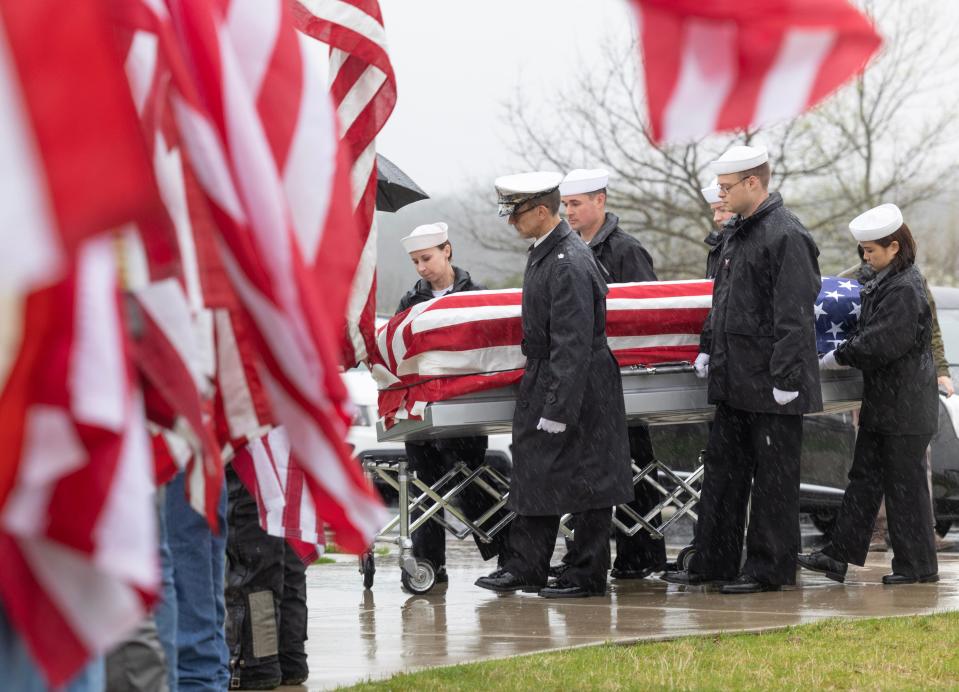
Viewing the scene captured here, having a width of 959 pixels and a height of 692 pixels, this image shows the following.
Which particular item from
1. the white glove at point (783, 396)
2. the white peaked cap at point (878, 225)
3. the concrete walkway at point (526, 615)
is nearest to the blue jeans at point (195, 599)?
the concrete walkway at point (526, 615)

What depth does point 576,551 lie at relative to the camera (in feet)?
29.5

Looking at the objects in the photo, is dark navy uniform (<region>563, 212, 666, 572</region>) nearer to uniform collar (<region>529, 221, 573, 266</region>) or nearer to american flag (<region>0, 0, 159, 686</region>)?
uniform collar (<region>529, 221, 573, 266</region>)

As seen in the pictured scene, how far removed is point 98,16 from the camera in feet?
7.18

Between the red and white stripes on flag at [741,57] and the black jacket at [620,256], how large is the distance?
7.13m

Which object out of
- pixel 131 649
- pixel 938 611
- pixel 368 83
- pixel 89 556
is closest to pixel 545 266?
pixel 938 611

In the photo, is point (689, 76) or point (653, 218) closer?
point (689, 76)

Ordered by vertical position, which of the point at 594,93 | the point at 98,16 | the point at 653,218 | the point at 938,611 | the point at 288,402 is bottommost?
the point at 938,611

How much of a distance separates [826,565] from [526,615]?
2138 mm

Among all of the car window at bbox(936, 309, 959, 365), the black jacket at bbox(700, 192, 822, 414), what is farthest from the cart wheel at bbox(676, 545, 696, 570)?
the car window at bbox(936, 309, 959, 365)

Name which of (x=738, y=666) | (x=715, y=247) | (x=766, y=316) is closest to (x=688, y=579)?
(x=766, y=316)

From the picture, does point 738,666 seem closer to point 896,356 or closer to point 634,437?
point 896,356

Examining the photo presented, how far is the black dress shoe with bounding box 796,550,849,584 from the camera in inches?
370

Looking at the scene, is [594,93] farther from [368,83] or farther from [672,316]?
[368,83]

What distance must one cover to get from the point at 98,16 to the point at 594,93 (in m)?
30.1
